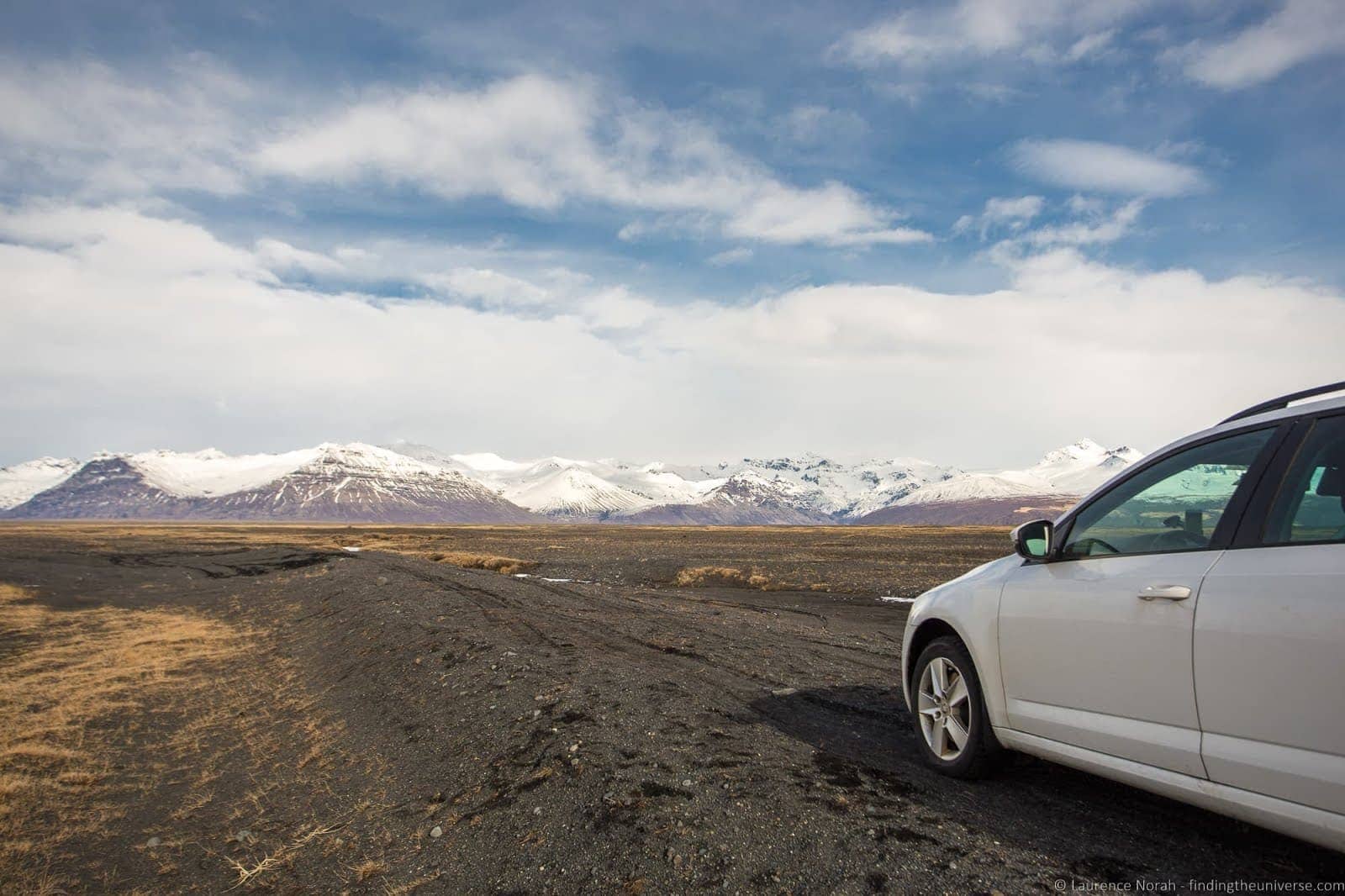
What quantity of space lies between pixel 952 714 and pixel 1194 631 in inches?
87.5

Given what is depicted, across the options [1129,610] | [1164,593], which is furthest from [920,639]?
[1164,593]

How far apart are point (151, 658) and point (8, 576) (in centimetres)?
2743

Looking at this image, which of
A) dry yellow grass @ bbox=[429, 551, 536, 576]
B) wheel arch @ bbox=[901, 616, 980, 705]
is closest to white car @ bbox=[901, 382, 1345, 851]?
wheel arch @ bbox=[901, 616, 980, 705]

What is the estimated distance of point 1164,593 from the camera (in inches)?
152

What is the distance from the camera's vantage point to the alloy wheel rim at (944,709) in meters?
5.46

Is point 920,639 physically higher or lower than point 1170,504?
lower

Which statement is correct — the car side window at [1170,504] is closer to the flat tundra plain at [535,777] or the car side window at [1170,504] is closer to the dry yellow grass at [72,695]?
the flat tundra plain at [535,777]

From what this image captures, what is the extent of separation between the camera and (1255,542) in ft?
11.9

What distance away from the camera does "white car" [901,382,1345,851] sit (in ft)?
10.5

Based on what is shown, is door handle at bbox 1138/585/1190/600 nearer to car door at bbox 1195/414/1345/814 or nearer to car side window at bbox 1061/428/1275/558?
car door at bbox 1195/414/1345/814

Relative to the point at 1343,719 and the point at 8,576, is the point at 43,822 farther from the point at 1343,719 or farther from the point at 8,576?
the point at 8,576

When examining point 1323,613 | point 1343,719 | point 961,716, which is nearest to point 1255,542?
point 1323,613

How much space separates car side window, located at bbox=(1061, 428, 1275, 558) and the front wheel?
121 cm

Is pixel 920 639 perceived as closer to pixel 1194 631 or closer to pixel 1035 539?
pixel 1035 539
